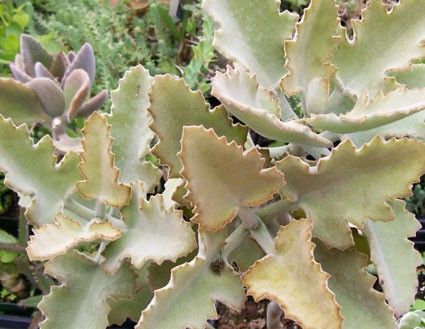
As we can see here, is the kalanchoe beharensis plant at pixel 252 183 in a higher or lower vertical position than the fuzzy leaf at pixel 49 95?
higher

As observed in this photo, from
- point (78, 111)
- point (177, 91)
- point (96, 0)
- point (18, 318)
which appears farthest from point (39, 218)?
point (96, 0)

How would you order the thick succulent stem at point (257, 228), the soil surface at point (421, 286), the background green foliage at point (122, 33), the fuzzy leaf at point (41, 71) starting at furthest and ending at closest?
the background green foliage at point (122, 33) → the soil surface at point (421, 286) → the fuzzy leaf at point (41, 71) → the thick succulent stem at point (257, 228)

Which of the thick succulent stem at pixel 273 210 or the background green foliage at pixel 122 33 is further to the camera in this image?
the background green foliage at pixel 122 33

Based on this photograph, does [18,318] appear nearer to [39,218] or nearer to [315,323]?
[39,218]

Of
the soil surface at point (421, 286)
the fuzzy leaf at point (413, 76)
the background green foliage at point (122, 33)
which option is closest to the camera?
the fuzzy leaf at point (413, 76)

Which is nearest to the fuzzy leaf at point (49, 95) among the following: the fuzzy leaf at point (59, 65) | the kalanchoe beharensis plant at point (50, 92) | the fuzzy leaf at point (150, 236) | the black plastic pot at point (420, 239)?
the kalanchoe beharensis plant at point (50, 92)

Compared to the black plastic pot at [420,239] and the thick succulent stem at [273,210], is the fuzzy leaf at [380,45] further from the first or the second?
the black plastic pot at [420,239]

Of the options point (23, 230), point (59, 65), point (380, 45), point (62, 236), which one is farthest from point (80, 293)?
point (59, 65)

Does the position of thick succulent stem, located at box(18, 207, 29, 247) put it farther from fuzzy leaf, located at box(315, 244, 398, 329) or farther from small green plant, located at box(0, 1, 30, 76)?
fuzzy leaf, located at box(315, 244, 398, 329)

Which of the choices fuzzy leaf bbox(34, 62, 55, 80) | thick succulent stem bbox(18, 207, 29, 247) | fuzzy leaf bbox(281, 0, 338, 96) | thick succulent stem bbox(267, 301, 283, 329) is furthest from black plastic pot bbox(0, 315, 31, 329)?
fuzzy leaf bbox(281, 0, 338, 96)
